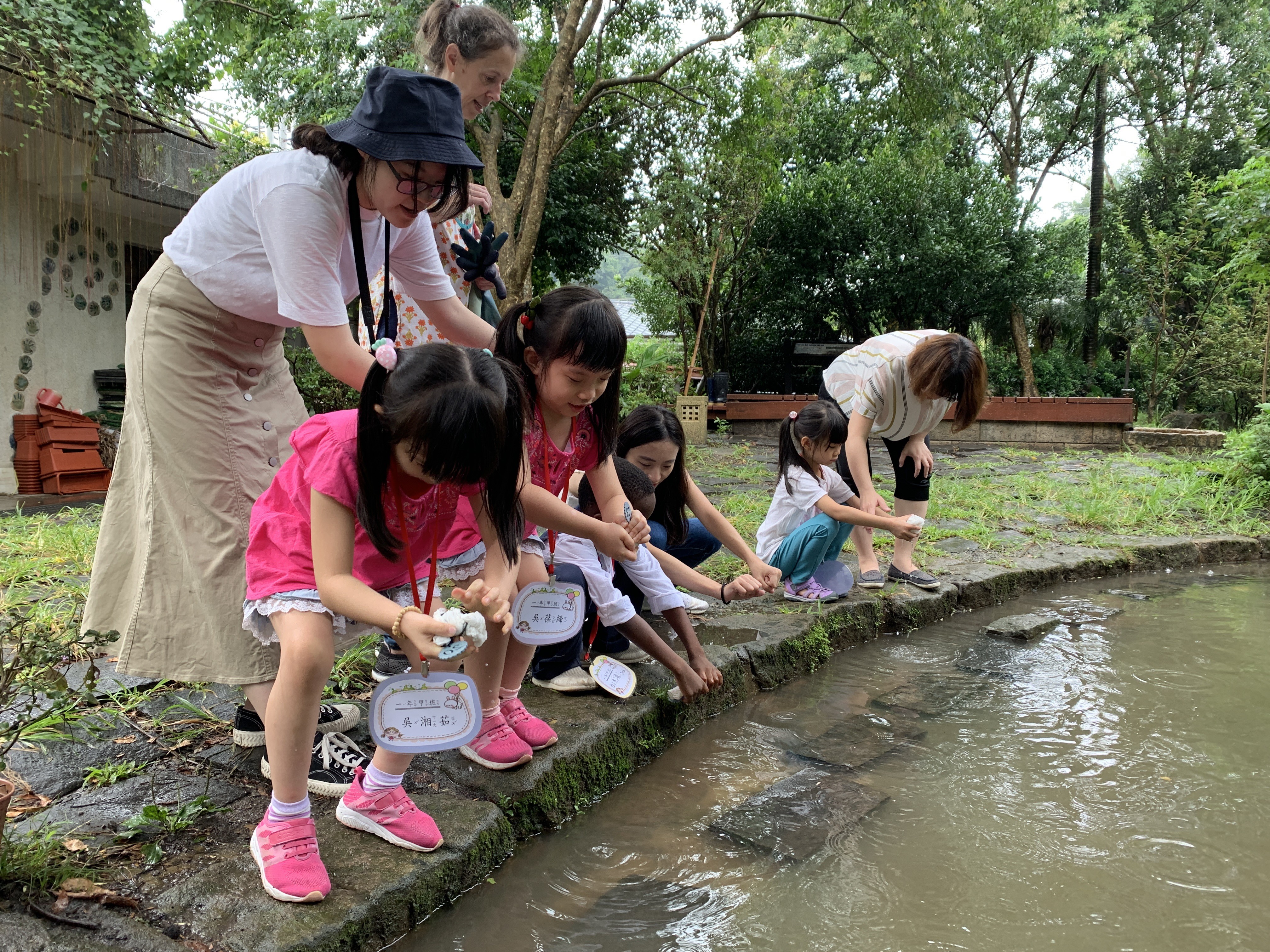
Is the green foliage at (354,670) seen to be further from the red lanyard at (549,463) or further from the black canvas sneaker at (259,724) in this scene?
the red lanyard at (549,463)

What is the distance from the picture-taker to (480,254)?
2.61 m

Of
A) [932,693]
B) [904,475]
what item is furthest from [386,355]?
[904,475]

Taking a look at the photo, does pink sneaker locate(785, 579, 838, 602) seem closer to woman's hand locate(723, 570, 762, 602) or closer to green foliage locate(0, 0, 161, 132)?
woman's hand locate(723, 570, 762, 602)

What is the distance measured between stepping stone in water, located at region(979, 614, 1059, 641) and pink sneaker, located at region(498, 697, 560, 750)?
2.31 meters

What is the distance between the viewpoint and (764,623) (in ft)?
11.2

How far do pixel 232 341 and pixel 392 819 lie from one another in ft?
3.50

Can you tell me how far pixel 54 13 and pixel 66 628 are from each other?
5094 millimetres

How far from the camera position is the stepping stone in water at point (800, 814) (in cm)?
203

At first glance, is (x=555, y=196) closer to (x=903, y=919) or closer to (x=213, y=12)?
(x=213, y=12)

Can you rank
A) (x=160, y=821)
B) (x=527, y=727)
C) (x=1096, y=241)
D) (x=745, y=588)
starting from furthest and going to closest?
(x=1096, y=241), (x=745, y=588), (x=527, y=727), (x=160, y=821)

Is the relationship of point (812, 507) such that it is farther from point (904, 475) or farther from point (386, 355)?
point (386, 355)

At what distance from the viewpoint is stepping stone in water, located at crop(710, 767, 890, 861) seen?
2033mm

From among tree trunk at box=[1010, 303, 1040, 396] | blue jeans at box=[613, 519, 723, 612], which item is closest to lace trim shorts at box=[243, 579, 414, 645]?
blue jeans at box=[613, 519, 723, 612]

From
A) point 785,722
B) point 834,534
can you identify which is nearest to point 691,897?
point 785,722
